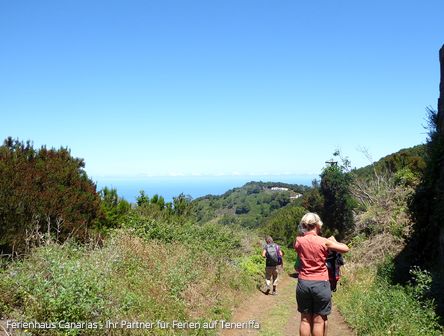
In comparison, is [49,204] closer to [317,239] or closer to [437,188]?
[317,239]

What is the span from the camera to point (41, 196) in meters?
9.27

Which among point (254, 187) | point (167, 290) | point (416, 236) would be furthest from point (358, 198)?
point (254, 187)

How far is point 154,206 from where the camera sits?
15.9 m

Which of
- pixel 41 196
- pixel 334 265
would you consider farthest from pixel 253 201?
pixel 334 265

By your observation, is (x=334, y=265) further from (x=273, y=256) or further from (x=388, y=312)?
(x=273, y=256)

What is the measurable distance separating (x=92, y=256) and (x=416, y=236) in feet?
30.0

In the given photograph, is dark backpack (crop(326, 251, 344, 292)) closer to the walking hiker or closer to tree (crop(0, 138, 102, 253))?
the walking hiker

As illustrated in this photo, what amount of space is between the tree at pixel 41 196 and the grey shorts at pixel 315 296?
5.38 metres

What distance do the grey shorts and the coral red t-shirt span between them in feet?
0.27

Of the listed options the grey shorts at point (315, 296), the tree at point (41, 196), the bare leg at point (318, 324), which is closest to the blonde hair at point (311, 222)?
the grey shorts at point (315, 296)

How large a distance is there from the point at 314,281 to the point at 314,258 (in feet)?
1.04

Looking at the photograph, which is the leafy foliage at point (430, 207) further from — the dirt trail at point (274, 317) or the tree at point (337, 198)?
the tree at point (337, 198)

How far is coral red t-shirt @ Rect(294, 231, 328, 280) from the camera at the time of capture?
533cm

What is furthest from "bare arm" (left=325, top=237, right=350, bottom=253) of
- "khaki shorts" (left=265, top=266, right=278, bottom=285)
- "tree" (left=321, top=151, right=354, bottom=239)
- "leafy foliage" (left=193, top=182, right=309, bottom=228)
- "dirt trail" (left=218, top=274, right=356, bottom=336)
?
"leafy foliage" (left=193, top=182, right=309, bottom=228)
